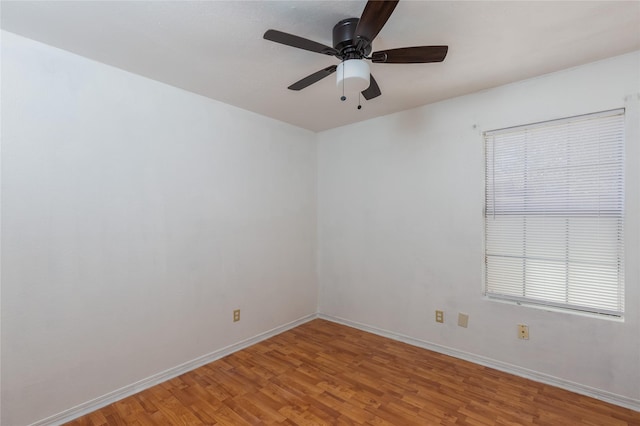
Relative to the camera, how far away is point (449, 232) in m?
2.89

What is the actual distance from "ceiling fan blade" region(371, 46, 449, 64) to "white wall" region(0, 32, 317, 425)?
6.00ft

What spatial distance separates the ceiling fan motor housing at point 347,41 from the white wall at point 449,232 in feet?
5.20

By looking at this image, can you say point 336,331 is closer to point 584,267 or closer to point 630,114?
point 584,267

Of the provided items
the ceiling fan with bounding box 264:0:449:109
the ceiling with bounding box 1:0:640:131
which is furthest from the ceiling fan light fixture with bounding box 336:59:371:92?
the ceiling with bounding box 1:0:640:131

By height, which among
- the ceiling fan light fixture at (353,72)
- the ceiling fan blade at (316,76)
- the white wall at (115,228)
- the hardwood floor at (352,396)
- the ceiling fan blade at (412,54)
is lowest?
the hardwood floor at (352,396)

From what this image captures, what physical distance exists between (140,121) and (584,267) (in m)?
3.64

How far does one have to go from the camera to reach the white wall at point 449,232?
214cm

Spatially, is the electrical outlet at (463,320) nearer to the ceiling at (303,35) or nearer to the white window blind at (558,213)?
the white window blind at (558,213)

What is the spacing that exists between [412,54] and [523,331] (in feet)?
7.70

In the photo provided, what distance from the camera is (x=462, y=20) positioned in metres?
1.71

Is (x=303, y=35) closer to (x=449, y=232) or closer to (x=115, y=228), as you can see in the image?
(x=115, y=228)

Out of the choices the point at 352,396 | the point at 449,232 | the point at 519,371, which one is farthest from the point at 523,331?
the point at 352,396

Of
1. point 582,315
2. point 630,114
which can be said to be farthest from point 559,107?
point 582,315

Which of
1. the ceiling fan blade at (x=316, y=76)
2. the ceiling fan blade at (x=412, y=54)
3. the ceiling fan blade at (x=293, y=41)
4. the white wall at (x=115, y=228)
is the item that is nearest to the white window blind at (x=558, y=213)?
the ceiling fan blade at (x=412, y=54)
